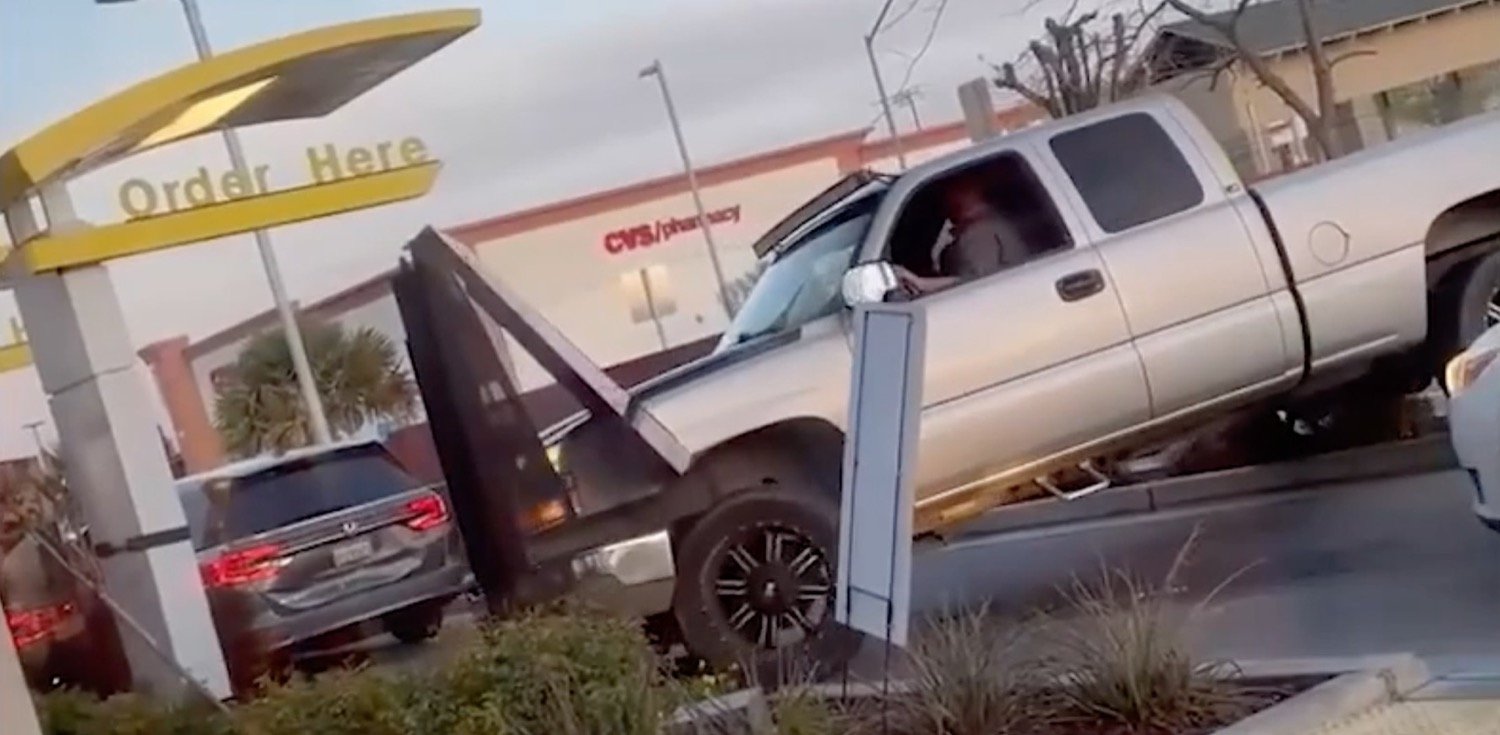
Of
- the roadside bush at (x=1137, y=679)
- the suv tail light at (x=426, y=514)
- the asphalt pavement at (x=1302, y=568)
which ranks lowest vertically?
the asphalt pavement at (x=1302, y=568)

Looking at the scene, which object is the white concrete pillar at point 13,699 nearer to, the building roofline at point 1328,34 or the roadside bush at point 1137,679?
the roadside bush at point 1137,679

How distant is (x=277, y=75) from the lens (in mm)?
8852

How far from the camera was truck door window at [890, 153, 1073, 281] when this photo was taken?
9.36 meters

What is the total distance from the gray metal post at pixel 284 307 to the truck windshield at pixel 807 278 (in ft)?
9.62

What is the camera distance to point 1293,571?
897 centimetres

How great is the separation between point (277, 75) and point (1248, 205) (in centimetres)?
433

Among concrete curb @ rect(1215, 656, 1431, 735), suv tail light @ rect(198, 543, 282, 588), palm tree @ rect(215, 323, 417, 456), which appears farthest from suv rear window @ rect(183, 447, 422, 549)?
concrete curb @ rect(1215, 656, 1431, 735)

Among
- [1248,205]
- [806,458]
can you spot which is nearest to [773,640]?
[806,458]

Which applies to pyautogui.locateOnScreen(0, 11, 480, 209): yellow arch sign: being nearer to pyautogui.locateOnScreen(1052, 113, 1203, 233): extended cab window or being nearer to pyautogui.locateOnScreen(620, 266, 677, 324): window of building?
pyautogui.locateOnScreen(1052, 113, 1203, 233): extended cab window

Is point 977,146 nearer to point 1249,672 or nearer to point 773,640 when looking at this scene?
point 773,640

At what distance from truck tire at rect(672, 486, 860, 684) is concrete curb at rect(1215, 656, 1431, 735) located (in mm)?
2822

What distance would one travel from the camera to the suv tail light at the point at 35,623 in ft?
35.9

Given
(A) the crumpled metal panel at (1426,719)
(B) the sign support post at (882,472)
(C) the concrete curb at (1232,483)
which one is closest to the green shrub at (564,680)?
(B) the sign support post at (882,472)

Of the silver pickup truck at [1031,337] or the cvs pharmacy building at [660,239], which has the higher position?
the cvs pharmacy building at [660,239]
